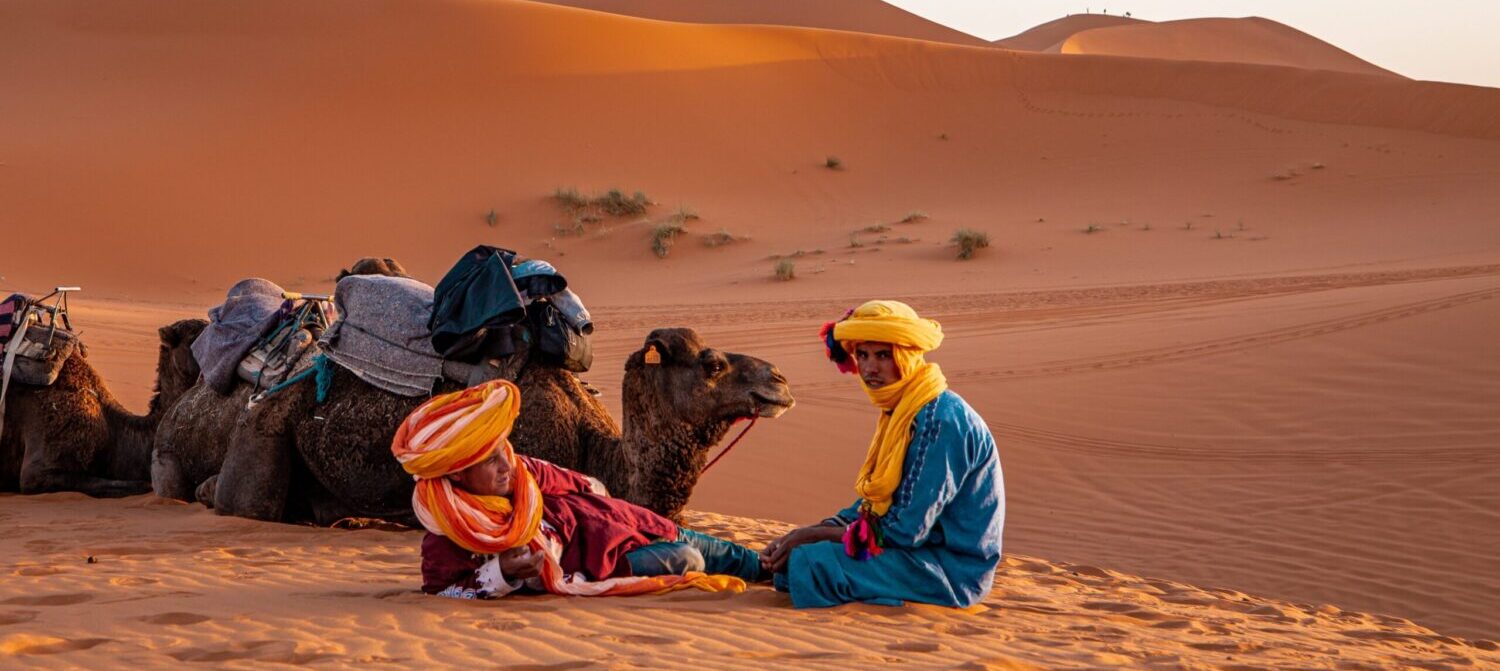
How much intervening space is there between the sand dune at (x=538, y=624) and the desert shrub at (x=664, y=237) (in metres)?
21.4

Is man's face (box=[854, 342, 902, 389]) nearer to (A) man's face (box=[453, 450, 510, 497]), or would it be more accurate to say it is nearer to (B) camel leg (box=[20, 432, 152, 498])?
(A) man's face (box=[453, 450, 510, 497])

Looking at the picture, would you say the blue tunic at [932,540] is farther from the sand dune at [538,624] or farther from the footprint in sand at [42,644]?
the footprint in sand at [42,644]

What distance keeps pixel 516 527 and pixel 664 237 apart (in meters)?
24.0

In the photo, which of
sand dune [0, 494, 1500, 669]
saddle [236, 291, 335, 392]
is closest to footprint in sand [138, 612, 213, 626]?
sand dune [0, 494, 1500, 669]

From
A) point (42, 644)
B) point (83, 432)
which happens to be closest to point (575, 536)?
point (42, 644)

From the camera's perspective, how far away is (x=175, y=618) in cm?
488

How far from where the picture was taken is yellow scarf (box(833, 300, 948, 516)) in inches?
208

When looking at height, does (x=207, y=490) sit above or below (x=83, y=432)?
below

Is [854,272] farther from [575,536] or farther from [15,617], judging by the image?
[15,617]

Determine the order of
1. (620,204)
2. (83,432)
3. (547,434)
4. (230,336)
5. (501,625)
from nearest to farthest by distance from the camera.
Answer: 1. (501,625)
2. (547,434)
3. (230,336)
4. (83,432)
5. (620,204)

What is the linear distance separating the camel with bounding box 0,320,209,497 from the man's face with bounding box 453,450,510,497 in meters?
4.45

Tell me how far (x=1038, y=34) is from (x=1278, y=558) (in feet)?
312

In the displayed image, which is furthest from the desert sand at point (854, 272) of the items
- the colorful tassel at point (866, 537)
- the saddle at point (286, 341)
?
the saddle at point (286, 341)

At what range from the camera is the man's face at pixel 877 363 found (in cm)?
537
